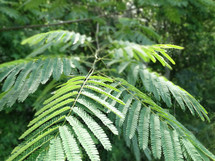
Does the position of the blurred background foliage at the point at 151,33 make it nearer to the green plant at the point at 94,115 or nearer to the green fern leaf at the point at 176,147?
the green plant at the point at 94,115

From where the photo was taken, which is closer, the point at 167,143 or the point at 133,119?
the point at 167,143

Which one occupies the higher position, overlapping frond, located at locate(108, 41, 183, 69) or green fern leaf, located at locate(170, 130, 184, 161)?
overlapping frond, located at locate(108, 41, 183, 69)

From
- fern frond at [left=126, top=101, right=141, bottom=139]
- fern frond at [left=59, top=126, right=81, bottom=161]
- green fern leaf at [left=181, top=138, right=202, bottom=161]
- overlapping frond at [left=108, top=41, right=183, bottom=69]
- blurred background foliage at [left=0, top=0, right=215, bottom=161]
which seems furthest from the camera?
blurred background foliage at [left=0, top=0, right=215, bottom=161]

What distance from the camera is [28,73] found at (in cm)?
143

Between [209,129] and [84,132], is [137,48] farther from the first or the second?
[209,129]

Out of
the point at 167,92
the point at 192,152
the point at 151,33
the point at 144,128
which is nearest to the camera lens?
the point at 192,152

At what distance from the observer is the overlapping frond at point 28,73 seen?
1.29 m

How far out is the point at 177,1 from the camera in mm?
2277

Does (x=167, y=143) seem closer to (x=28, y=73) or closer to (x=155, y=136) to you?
(x=155, y=136)

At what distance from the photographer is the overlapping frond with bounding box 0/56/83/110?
1.29 meters

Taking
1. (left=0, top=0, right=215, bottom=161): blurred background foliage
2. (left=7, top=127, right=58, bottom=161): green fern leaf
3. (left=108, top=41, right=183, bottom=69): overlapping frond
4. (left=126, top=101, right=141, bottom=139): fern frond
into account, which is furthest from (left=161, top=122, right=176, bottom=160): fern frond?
(left=0, top=0, right=215, bottom=161): blurred background foliage

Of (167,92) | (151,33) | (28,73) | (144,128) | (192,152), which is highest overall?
(151,33)

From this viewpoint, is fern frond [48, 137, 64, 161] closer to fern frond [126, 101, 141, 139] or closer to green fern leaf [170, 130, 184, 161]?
fern frond [126, 101, 141, 139]

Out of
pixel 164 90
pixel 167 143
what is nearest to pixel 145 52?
pixel 164 90
